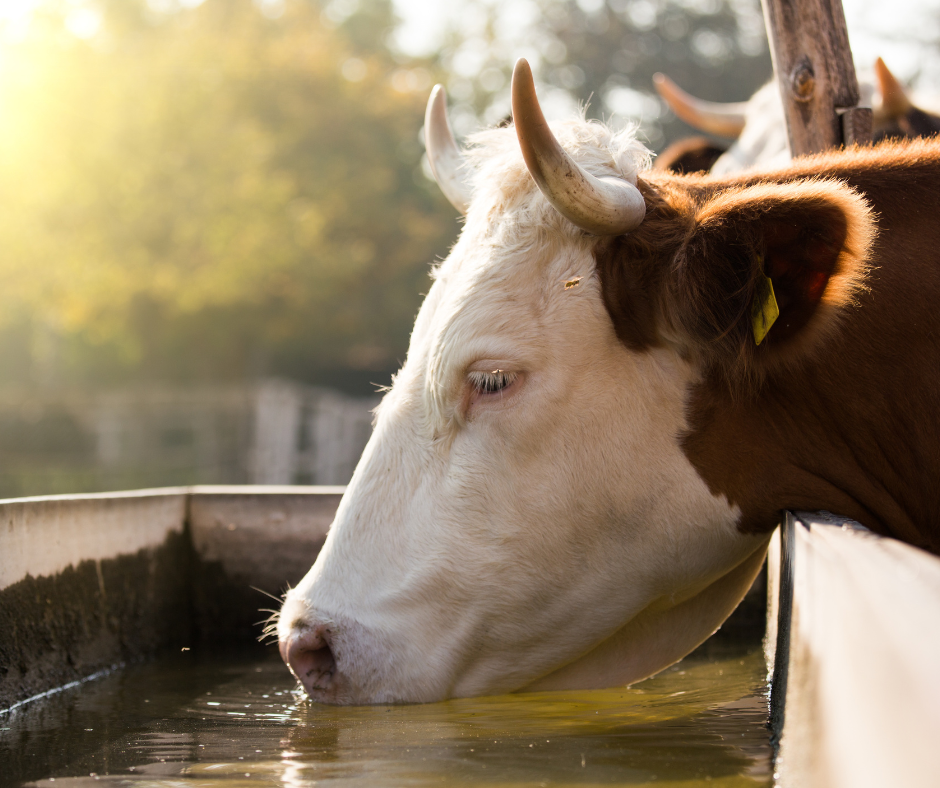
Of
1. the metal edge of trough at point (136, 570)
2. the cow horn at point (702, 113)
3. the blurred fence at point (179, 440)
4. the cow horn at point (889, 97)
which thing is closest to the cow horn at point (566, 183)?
the metal edge of trough at point (136, 570)

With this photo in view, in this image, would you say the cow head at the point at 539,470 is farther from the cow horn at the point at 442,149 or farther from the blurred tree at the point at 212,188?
the blurred tree at the point at 212,188

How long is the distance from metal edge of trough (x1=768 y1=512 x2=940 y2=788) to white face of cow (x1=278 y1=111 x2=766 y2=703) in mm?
524

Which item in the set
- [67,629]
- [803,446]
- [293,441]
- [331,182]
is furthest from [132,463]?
[803,446]

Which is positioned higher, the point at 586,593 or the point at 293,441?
the point at 293,441

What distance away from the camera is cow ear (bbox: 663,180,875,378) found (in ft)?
6.03

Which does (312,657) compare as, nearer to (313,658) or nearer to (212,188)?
(313,658)

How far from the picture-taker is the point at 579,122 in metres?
2.47

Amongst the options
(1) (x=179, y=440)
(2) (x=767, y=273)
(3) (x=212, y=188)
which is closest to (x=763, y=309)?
(2) (x=767, y=273)

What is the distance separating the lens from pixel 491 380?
2.13m

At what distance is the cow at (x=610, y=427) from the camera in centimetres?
200

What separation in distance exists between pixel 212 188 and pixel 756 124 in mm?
16057

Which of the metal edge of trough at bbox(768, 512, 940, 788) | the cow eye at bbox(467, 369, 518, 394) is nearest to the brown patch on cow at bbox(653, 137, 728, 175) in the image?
the cow eye at bbox(467, 369, 518, 394)

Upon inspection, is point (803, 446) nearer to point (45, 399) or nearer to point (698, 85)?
point (45, 399)

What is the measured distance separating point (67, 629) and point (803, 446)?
195 centimetres
